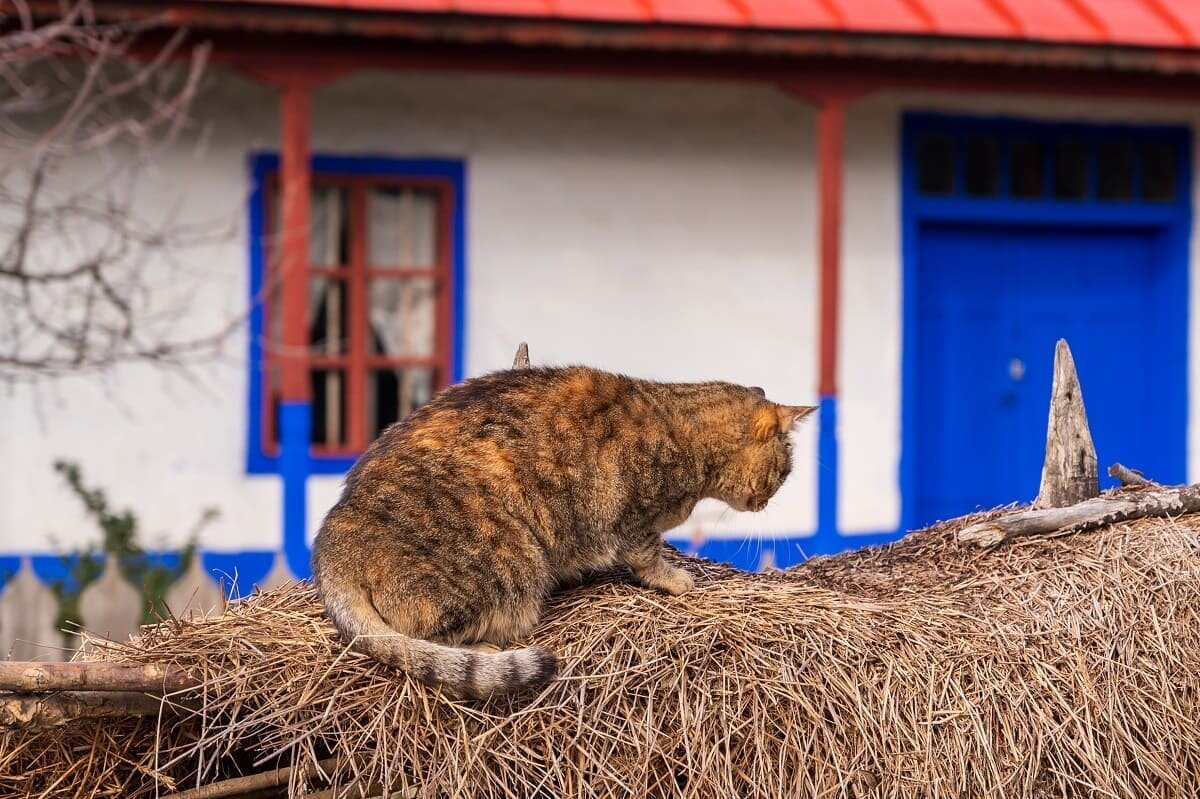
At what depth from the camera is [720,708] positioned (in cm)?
314

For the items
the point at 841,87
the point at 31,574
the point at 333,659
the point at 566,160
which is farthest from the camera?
the point at 566,160

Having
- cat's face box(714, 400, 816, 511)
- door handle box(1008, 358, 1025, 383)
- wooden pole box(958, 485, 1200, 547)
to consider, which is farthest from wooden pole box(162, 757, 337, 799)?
door handle box(1008, 358, 1025, 383)

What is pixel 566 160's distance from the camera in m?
9.66

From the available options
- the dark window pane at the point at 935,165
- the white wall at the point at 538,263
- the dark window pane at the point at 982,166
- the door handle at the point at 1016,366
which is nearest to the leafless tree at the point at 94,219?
the white wall at the point at 538,263

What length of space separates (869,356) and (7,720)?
25.5 ft

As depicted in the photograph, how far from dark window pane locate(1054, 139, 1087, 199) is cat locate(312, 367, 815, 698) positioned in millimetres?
6954

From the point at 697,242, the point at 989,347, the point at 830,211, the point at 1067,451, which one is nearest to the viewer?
the point at 1067,451

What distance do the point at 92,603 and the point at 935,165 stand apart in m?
6.17

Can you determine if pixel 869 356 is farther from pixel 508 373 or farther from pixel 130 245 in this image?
pixel 508 373

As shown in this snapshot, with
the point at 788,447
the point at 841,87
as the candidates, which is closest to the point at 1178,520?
the point at 788,447

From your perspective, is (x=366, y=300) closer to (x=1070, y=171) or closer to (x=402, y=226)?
(x=402, y=226)

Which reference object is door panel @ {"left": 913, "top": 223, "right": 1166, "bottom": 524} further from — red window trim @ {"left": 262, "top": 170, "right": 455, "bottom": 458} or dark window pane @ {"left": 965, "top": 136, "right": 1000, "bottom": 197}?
red window trim @ {"left": 262, "top": 170, "right": 455, "bottom": 458}

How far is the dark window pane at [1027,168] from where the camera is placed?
401 inches

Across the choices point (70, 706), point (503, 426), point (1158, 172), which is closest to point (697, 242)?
point (1158, 172)
